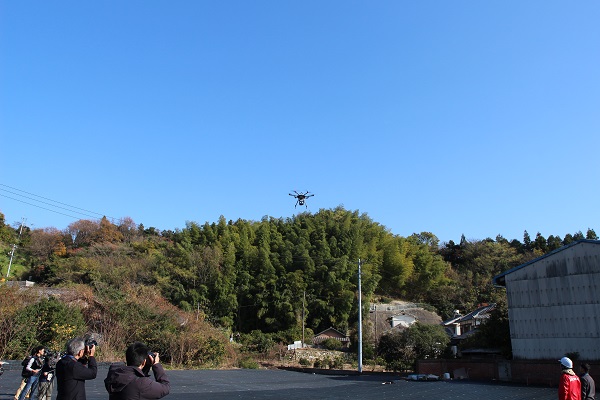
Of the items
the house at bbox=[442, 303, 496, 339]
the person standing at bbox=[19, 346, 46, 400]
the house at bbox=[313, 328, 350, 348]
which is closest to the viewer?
the person standing at bbox=[19, 346, 46, 400]

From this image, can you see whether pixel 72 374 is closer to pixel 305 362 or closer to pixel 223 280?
pixel 305 362

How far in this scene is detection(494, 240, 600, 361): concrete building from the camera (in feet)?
49.4

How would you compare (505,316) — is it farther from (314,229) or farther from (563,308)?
(314,229)

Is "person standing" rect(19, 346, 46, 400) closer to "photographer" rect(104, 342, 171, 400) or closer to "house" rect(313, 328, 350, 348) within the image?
"photographer" rect(104, 342, 171, 400)

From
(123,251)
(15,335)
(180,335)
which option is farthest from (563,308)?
(123,251)

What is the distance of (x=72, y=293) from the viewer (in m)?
19.0

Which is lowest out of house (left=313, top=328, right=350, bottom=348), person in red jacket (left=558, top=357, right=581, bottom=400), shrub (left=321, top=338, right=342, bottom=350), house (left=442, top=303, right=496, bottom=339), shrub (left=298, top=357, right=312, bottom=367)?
shrub (left=298, top=357, right=312, bottom=367)

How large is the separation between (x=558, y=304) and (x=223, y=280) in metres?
21.2

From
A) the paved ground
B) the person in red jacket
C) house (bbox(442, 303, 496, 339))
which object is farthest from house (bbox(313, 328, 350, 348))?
the person in red jacket

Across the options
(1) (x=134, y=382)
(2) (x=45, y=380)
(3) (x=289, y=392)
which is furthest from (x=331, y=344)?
(1) (x=134, y=382)

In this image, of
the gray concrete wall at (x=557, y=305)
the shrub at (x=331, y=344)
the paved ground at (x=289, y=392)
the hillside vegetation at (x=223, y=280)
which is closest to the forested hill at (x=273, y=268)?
the hillside vegetation at (x=223, y=280)

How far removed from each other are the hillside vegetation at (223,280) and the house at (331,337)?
85 centimetres

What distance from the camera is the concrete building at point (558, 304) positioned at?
15.1m

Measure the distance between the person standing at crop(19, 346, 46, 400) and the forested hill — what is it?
19095 millimetres
